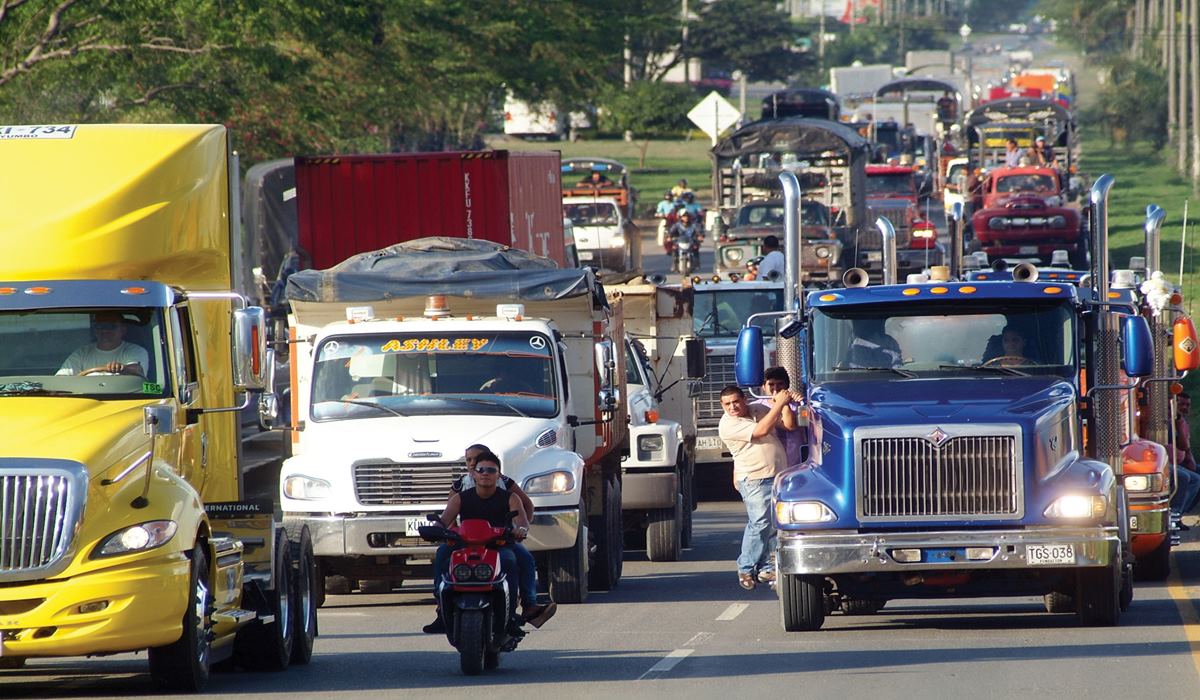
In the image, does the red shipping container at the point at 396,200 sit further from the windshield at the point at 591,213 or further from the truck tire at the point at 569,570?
the windshield at the point at 591,213

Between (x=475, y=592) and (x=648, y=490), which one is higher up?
(x=475, y=592)

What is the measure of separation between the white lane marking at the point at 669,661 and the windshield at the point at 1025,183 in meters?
35.3

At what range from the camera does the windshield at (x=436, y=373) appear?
1623 cm

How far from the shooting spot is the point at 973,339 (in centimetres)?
1425

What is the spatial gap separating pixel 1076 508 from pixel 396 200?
1142 cm

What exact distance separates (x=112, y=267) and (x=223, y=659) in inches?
101

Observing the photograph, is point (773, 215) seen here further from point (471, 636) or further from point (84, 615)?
point (84, 615)

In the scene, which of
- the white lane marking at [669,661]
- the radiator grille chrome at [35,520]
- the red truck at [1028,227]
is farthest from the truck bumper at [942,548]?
the red truck at [1028,227]

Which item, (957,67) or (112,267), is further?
(957,67)

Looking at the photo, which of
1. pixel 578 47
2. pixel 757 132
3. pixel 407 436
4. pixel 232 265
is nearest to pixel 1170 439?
pixel 407 436

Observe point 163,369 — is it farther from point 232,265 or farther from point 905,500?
point 905,500

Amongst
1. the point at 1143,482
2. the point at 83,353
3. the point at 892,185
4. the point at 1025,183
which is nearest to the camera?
the point at 83,353

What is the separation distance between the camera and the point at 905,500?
43.7 ft

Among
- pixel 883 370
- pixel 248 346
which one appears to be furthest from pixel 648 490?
pixel 248 346
